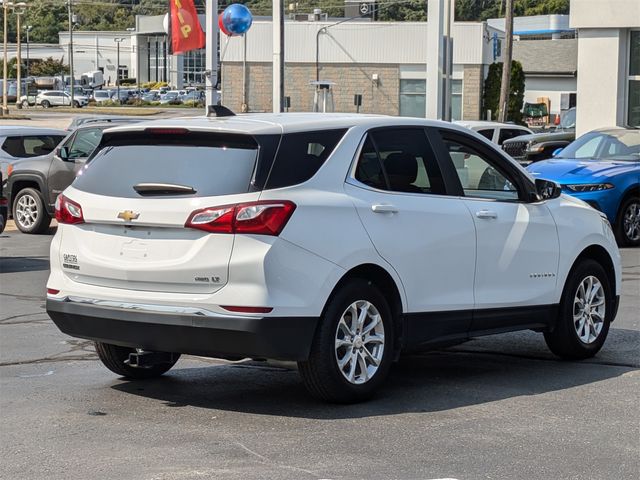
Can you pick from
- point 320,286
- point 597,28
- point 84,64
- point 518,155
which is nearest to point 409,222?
point 320,286

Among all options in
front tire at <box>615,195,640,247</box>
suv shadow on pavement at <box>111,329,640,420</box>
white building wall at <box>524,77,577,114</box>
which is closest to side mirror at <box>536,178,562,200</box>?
suv shadow on pavement at <box>111,329,640,420</box>

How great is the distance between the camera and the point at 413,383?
8.21m

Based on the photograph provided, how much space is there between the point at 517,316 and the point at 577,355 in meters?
0.79

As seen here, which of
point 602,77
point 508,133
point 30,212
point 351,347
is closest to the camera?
point 351,347

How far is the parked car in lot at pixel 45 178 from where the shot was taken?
19.7m

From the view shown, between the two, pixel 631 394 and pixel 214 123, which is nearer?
pixel 214 123

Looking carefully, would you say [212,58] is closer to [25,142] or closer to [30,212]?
[25,142]

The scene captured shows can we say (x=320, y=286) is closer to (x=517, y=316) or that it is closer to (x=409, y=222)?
(x=409, y=222)

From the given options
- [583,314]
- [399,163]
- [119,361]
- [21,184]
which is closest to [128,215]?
[119,361]

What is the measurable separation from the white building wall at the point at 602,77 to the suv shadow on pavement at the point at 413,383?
1917cm

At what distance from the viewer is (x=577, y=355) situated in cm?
905

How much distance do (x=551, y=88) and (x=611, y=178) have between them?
70.6m

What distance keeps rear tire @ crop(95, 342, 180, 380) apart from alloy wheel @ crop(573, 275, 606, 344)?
2.98 metres

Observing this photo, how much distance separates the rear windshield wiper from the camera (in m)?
7.10
